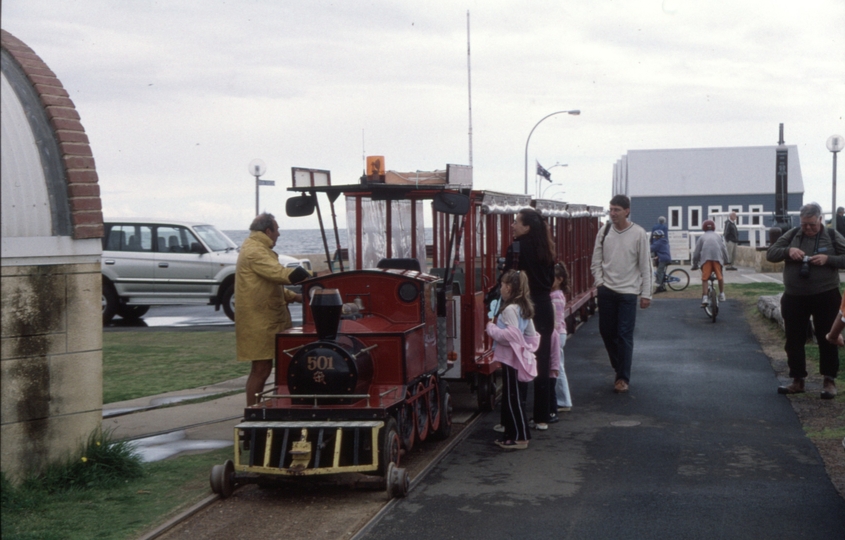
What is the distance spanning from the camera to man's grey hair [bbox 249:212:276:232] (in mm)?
8297

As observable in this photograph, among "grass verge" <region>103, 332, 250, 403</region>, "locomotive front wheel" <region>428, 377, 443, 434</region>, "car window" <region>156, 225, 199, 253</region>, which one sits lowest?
"grass verge" <region>103, 332, 250, 403</region>

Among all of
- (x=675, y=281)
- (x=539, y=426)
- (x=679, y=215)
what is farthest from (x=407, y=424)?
(x=679, y=215)

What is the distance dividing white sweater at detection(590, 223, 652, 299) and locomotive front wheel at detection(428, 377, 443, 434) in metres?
2.87

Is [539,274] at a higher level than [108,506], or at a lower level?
higher

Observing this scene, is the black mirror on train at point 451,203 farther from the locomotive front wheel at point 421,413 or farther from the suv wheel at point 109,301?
the suv wheel at point 109,301

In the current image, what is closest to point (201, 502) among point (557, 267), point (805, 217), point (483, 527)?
point (483, 527)

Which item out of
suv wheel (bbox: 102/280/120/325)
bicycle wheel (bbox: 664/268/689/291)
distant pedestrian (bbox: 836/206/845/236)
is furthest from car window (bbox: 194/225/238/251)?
distant pedestrian (bbox: 836/206/845/236)

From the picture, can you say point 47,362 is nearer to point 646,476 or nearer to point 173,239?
point 646,476

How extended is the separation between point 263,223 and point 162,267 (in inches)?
432

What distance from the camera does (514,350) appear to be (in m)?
7.58

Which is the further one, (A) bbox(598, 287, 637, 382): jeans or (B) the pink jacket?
(A) bbox(598, 287, 637, 382): jeans

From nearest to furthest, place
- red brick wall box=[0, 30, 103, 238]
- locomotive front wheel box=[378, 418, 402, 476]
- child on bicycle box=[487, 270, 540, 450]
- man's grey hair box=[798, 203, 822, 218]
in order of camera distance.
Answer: locomotive front wheel box=[378, 418, 402, 476] < red brick wall box=[0, 30, 103, 238] < child on bicycle box=[487, 270, 540, 450] < man's grey hair box=[798, 203, 822, 218]

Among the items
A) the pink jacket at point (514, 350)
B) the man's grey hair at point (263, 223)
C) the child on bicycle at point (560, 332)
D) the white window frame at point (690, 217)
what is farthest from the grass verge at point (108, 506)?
the white window frame at point (690, 217)

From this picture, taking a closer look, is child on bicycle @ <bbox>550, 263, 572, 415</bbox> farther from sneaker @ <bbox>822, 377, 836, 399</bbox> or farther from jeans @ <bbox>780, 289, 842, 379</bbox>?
sneaker @ <bbox>822, 377, 836, 399</bbox>
